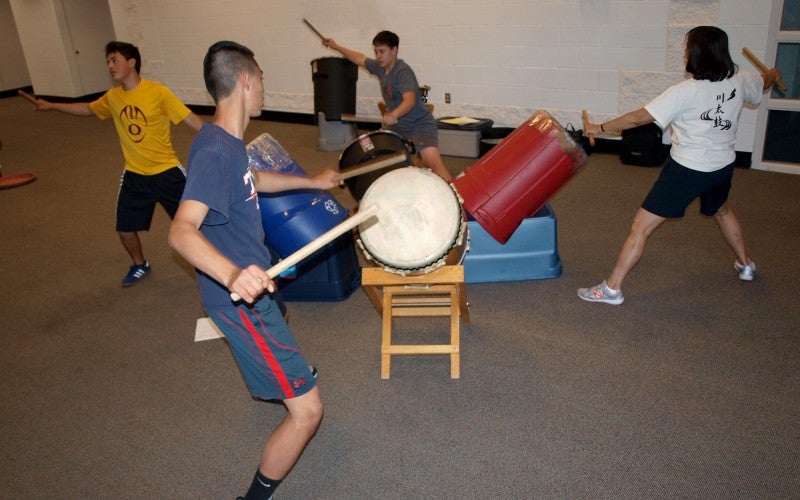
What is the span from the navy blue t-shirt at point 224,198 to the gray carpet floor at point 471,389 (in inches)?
38.1

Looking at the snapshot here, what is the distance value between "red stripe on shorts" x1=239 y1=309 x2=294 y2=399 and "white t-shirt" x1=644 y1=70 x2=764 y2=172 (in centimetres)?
210

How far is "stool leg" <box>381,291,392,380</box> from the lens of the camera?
2.92 metres

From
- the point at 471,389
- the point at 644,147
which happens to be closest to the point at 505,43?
the point at 644,147

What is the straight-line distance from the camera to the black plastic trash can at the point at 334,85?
6461 mm

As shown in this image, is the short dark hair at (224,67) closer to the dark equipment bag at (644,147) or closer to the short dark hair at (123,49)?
the short dark hair at (123,49)

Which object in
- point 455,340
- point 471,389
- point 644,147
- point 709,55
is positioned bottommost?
point 471,389

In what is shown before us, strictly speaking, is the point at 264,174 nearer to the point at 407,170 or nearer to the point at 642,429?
the point at 407,170

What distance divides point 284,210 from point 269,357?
A: 56.3 inches

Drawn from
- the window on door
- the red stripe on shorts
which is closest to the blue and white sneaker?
the red stripe on shorts

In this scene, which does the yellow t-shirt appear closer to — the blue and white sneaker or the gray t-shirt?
the blue and white sneaker

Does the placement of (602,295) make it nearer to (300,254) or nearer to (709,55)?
(709,55)

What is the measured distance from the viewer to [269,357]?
1.98 meters

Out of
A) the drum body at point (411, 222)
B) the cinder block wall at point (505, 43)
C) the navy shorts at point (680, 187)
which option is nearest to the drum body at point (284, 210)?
the drum body at point (411, 222)

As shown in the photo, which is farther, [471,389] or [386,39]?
[386,39]
